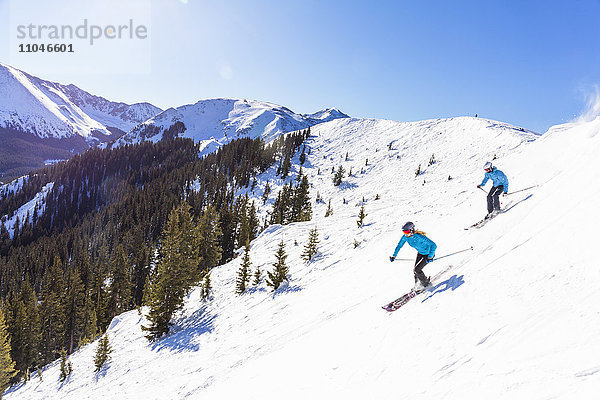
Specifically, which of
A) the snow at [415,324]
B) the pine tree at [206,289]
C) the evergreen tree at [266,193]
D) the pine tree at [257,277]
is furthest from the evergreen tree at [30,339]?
the evergreen tree at [266,193]

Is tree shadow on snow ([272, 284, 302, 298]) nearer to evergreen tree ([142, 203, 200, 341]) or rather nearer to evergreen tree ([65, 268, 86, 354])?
evergreen tree ([142, 203, 200, 341])

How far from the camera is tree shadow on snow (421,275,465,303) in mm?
7933

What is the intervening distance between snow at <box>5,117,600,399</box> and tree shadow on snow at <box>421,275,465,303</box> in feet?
0.24

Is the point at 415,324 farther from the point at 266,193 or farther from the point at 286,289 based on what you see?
the point at 266,193

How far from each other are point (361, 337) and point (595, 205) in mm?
7590

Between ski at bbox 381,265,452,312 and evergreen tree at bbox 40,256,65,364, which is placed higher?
ski at bbox 381,265,452,312

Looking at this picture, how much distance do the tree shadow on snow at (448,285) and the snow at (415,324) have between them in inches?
2.9

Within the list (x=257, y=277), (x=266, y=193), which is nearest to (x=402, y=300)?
(x=257, y=277)

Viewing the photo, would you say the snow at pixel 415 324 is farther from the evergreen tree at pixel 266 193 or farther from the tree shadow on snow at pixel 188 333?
the evergreen tree at pixel 266 193

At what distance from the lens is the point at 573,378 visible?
12.0ft

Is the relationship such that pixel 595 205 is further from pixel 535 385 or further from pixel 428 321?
pixel 535 385

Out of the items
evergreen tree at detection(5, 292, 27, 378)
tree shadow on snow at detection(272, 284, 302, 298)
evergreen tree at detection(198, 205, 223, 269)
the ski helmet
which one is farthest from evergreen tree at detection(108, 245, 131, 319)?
the ski helmet

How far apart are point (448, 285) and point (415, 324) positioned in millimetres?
1944

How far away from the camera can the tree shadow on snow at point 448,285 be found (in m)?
7.93
